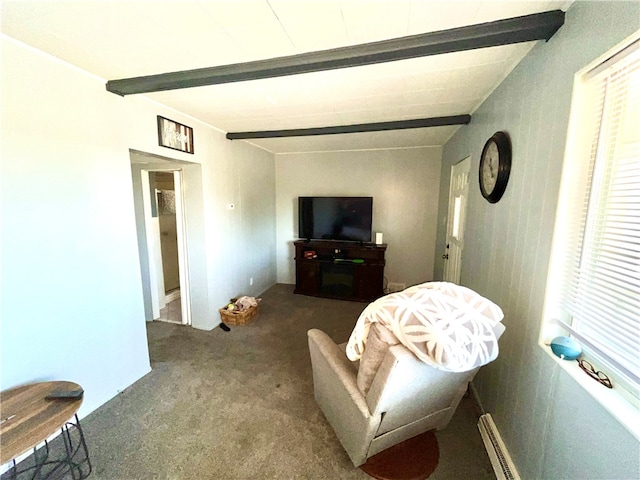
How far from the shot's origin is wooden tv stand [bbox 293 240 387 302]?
12.9ft

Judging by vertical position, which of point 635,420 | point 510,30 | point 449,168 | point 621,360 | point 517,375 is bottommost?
point 517,375

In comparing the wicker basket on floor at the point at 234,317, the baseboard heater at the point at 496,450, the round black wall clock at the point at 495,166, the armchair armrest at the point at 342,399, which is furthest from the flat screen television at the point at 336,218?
the baseboard heater at the point at 496,450

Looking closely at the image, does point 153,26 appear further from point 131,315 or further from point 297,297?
point 297,297

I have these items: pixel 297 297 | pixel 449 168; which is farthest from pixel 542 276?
pixel 297 297

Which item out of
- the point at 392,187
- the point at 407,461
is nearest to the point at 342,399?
the point at 407,461

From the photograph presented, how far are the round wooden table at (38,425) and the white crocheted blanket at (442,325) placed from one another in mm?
A: 1490

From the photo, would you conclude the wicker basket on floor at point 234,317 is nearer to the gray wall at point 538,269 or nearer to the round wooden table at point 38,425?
the round wooden table at point 38,425

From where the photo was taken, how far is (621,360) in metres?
0.88

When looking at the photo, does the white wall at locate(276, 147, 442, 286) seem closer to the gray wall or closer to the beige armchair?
the gray wall

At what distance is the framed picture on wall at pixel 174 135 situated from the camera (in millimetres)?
2260

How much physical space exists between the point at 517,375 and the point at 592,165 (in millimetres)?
1096

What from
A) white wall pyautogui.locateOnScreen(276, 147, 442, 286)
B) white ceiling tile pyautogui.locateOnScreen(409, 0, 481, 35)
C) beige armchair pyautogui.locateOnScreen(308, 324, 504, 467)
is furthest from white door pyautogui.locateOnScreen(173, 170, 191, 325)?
white ceiling tile pyautogui.locateOnScreen(409, 0, 481, 35)

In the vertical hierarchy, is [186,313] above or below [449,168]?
below

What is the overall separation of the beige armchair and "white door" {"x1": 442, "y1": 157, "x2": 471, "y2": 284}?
159 cm
